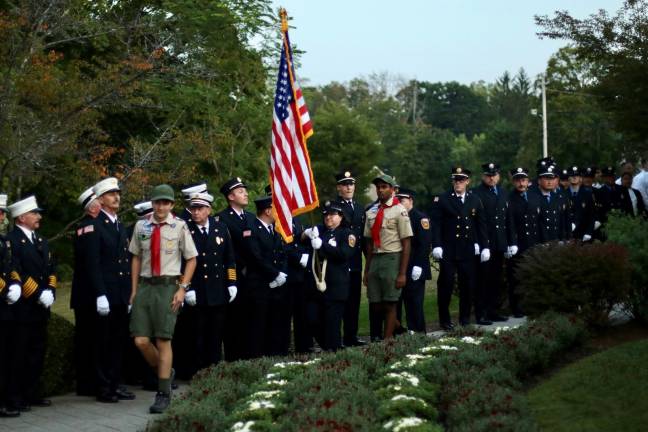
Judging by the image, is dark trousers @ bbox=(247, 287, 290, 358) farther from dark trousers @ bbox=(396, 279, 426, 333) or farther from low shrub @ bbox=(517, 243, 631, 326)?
low shrub @ bbox=(517, 243, 631, 326)

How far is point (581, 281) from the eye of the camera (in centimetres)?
1171

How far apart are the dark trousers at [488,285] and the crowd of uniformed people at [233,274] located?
23 millimetres

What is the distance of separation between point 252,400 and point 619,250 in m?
5.26

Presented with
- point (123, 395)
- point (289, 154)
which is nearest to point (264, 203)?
point (289, 154)

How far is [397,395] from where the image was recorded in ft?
A: 26.7

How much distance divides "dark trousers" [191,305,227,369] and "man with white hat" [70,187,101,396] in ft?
4.03

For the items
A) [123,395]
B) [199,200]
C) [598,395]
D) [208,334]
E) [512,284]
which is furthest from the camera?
[512,284]

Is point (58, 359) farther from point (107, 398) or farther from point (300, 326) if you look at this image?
point (300, 326)

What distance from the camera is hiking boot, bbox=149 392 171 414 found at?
9570 millimetres

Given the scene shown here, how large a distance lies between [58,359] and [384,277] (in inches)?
Result: 154

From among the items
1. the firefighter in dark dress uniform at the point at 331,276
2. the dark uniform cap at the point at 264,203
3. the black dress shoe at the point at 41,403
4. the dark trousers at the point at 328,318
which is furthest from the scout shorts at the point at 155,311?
the dark trousers at the point at 328,318

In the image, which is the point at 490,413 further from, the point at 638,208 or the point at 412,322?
the point at 638,208

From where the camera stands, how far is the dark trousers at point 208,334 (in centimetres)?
1144

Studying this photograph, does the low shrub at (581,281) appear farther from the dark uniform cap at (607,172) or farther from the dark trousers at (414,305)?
the dark uniform cap at (607,172)
